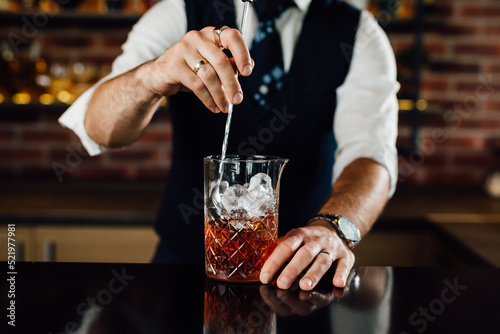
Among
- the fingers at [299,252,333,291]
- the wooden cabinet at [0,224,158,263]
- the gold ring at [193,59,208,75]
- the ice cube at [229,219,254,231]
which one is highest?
the gold ring at [193,59,208,75]

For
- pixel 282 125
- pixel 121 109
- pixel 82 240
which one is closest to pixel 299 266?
pixel 121 109

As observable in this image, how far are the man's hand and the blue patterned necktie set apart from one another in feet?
2.05

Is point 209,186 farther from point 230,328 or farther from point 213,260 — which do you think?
point 230,328

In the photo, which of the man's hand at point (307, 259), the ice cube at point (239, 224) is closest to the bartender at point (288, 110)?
the man's hand at point (307, 259)

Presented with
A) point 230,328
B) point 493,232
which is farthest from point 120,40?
point 230,328

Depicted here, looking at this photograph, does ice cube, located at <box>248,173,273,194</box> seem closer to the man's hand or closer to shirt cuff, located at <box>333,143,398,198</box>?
the man's hand

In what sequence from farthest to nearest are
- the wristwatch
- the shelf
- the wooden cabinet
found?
1. the shelf
2. the wooden cabinet
3. the wristwatch

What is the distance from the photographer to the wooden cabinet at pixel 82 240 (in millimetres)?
1907

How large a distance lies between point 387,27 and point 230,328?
6.89 feet

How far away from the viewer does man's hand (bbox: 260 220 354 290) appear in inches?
28.5

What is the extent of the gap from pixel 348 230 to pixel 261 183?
9.8 inches

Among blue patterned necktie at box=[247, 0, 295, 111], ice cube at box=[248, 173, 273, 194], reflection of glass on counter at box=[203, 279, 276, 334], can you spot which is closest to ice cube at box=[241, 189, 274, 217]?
ice cube at box=[248, 173, 273, 194]

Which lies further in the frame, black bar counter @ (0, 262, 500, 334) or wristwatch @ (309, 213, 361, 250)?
wristwatch @ (309, 213, 361, 250)

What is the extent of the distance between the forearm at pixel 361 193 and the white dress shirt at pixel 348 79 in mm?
34
